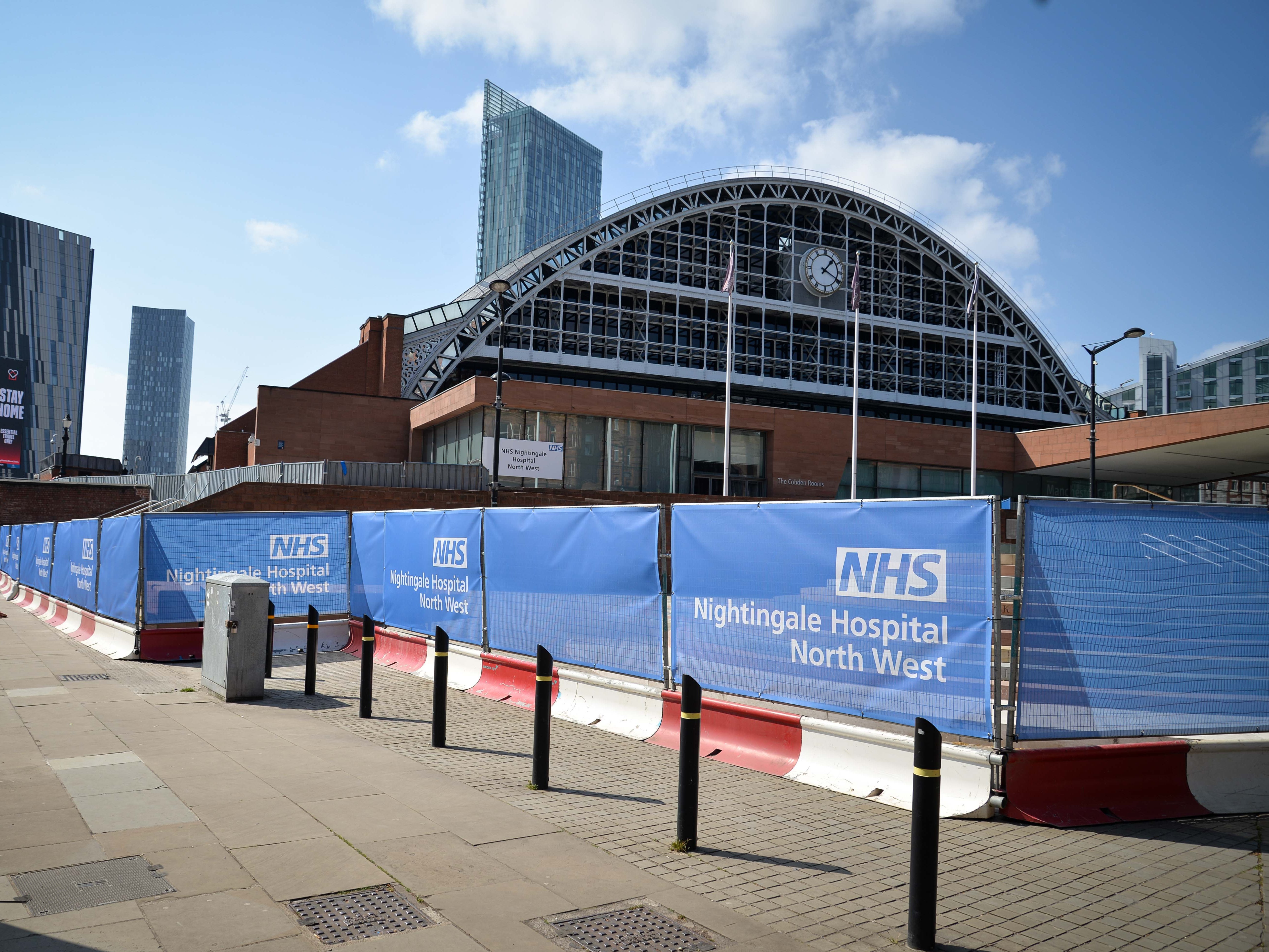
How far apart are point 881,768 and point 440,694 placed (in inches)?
164

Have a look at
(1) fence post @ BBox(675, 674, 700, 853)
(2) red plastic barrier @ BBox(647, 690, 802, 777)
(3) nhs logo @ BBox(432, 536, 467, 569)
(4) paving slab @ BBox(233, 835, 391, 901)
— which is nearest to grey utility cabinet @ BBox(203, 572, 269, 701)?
(3) nhs logo @ BBox(432, 536, 467, 569)

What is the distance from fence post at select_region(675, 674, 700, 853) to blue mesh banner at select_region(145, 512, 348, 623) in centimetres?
1008

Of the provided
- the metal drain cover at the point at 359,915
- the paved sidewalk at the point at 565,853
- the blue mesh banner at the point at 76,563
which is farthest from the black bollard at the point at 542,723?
the blue mesh banner at the point at 76,563

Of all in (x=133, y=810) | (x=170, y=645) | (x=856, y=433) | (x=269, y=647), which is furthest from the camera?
(x=856, y=433)

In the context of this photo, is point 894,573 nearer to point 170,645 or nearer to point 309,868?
point 309,868

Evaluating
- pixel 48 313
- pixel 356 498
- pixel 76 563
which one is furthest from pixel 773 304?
pixel 48 313

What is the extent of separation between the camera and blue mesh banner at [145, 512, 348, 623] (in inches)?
574

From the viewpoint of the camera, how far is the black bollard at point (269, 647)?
11508 mm

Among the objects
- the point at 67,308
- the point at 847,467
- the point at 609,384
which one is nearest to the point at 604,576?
the point at 847,467

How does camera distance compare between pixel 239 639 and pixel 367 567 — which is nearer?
pixel 239 639

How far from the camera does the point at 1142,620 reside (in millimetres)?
6766

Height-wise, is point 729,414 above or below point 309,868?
above

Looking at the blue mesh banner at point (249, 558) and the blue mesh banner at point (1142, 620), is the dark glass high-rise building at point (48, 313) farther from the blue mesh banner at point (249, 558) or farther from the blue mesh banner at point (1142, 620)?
the blue mesh banner at point (1142, 620)

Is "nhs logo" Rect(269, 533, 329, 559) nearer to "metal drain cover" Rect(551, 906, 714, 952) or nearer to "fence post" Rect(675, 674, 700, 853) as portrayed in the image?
"fence post" Rect(675, 674, 700, 853)
